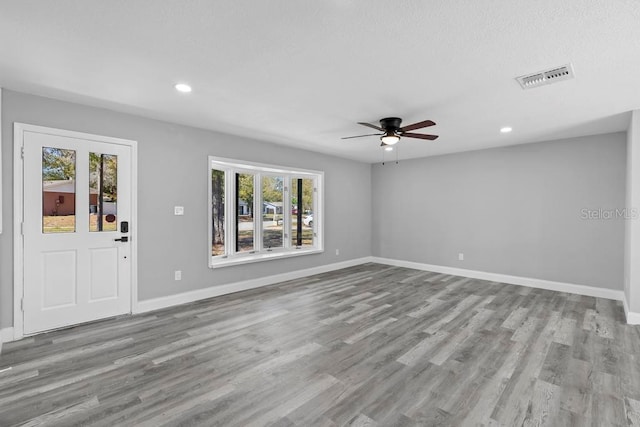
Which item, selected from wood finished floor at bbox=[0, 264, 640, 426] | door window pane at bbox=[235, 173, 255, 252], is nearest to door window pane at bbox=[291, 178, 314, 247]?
door window pane at bbox=[235, 173, 255, 252]

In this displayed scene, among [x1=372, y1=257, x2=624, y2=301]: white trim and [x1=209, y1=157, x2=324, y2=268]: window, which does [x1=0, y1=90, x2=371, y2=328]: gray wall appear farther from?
[x1=372, y1=257, x2=624, y2=301]: white trim

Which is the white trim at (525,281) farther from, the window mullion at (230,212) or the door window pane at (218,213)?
the door window pane at (218,213)

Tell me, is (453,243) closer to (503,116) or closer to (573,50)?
(503,116)

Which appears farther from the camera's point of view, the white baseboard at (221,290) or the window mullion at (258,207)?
the window mullion at (258,207)

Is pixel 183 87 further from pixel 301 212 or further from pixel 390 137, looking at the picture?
pixel 301 212

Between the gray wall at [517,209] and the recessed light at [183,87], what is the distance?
4.14 m

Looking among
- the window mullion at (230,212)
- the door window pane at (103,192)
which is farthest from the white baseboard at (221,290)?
the door window pane at (103,192)

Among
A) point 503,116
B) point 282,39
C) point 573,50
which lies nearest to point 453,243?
point 503,116

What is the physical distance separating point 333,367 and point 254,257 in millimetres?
3046

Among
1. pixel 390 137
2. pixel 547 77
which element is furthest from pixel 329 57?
pixel 547 77

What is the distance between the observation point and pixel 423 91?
3.10 m

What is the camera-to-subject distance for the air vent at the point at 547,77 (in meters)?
2.58

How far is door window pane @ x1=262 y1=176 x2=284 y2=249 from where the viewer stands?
569 cm

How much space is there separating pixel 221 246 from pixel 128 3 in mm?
3812
